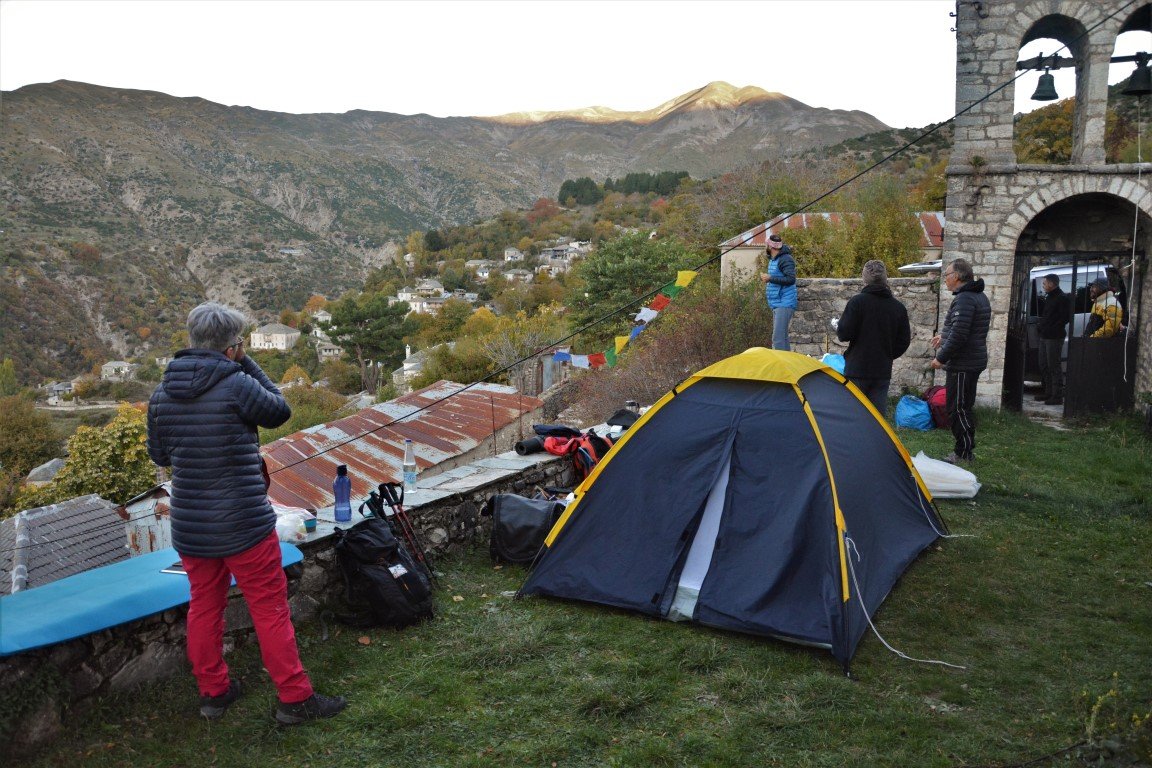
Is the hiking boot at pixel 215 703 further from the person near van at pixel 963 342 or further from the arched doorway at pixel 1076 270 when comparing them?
the arched doorway at pixel 1076 270

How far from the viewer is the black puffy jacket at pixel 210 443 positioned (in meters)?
2.96

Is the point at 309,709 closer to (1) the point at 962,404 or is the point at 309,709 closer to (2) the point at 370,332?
(1) the point at 962,404

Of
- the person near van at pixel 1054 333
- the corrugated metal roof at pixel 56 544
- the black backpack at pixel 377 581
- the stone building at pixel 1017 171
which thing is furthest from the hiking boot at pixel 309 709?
the person near van at pixel 1054 333

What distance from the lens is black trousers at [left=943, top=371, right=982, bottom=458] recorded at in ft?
21.4

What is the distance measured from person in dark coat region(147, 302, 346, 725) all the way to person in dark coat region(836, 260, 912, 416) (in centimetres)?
445

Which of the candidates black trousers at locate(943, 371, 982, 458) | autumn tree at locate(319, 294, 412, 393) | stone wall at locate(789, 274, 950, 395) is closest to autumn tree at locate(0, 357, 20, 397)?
autumn tree at locate(319, 294, 412, 393)

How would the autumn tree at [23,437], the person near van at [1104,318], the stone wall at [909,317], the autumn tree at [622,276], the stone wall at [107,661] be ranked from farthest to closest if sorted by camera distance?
the autumn tree at [23,437], the autumn tree at [622,276], the stone wall at [909,317], the person near van at [1104,318], the stone wall at [107,661]

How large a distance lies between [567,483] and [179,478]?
3.48 metres

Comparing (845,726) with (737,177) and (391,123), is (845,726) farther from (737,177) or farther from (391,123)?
(391,123)

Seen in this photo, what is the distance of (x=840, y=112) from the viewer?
131875 millimetres

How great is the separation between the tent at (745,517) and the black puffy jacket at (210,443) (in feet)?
6.06

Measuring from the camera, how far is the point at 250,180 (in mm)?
103250

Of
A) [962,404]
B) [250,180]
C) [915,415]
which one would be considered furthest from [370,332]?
[250,180]

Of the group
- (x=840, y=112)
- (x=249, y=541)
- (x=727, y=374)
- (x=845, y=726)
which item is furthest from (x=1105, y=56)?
(x=840, y=112)
